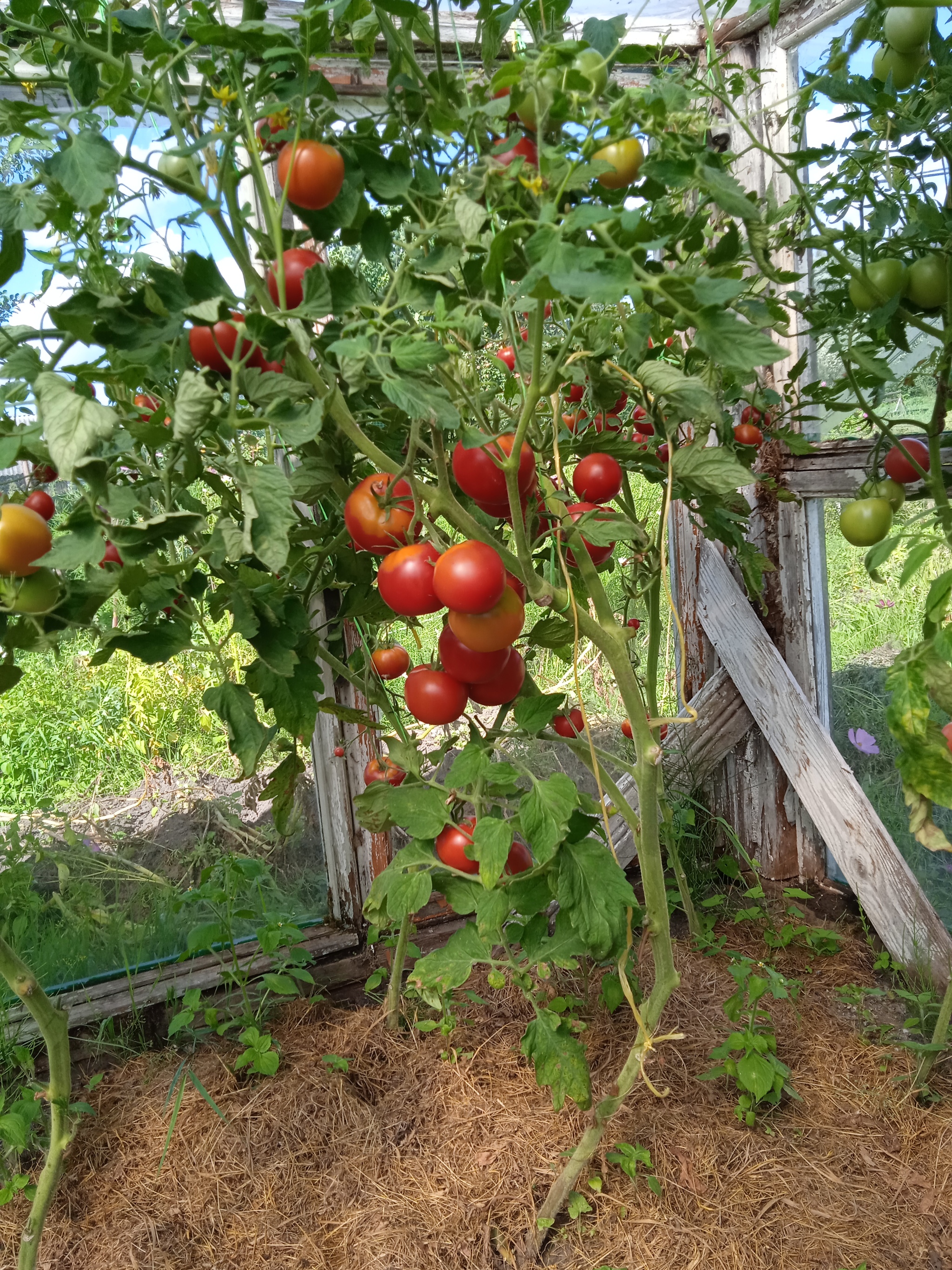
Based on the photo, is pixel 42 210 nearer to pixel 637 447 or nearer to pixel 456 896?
pixel 637 447

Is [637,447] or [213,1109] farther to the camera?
[213,1109]

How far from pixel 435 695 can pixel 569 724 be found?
1.15 feet

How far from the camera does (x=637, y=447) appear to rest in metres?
1.10

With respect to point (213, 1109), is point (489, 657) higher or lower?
higher

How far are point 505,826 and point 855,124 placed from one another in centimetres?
119

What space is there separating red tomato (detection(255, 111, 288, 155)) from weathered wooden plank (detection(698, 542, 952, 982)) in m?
1.51

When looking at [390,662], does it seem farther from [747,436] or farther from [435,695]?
[747,436]

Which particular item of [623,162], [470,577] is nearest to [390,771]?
[470,577]

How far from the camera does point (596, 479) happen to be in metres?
1.05

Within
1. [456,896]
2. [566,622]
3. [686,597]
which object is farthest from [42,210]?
[686,597]

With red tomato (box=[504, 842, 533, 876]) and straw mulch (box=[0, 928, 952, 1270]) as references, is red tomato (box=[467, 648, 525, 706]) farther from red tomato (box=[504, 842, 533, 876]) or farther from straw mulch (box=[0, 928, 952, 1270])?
straw mulch (box=[0, 928, 952, 1270])

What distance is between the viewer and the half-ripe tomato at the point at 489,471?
0.86m

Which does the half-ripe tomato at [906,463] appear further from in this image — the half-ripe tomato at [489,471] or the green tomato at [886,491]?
the half-ripe tomato at [489,471]

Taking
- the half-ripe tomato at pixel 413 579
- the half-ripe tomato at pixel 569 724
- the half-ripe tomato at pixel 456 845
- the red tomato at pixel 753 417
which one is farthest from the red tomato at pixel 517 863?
the red tomato at pixel 753 417
